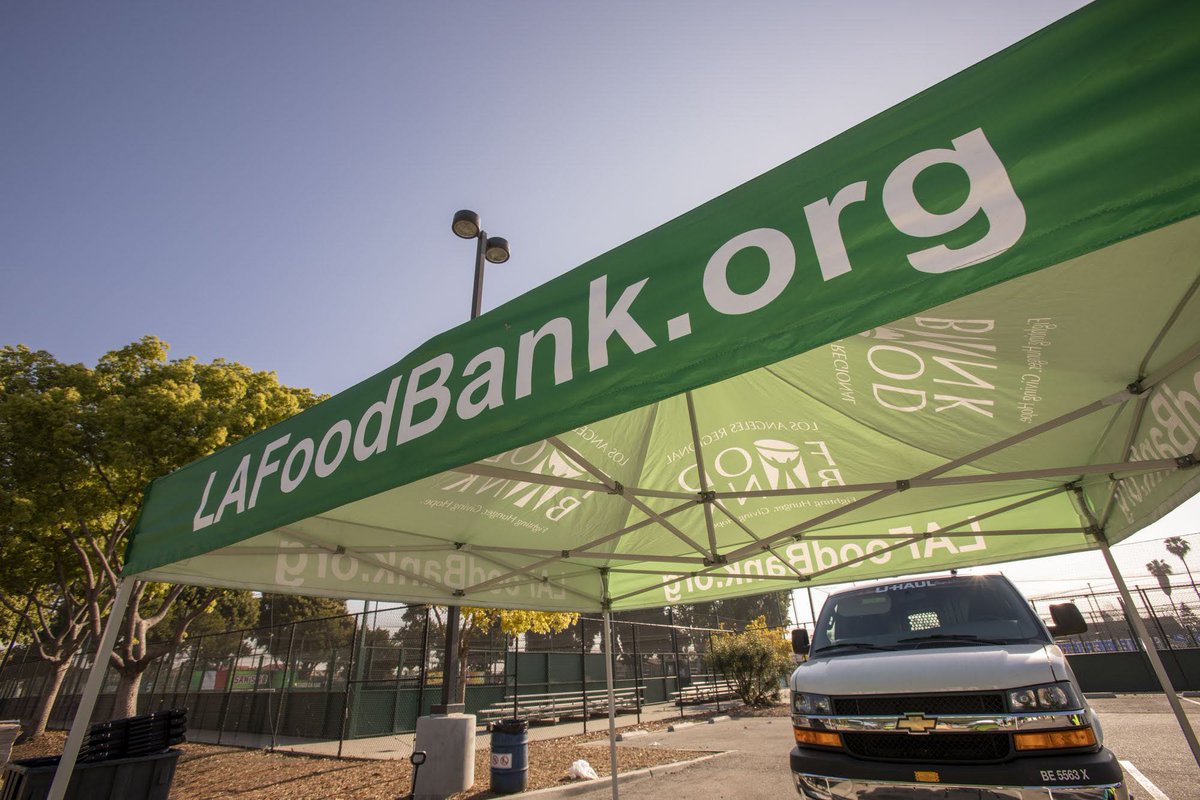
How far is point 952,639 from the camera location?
13.3 feet

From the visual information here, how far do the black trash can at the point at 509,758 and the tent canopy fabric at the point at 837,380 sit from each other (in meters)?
2.43

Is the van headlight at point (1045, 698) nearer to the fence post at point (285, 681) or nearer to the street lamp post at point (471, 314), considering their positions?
the street lamp post at point (471, 314)

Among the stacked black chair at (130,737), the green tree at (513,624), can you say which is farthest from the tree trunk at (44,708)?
the stacked black chair at (130,737)

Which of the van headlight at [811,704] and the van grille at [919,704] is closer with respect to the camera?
the van grille at [919,704]

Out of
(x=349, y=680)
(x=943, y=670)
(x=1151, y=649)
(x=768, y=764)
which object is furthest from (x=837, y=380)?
(x=349, y=680)

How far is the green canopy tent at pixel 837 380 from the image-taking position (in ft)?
4.48

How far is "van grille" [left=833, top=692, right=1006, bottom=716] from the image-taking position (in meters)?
3.36

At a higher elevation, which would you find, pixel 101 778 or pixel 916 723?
pixel 916 723

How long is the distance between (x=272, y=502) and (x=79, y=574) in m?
20.1

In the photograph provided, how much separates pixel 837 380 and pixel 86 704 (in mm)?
5634

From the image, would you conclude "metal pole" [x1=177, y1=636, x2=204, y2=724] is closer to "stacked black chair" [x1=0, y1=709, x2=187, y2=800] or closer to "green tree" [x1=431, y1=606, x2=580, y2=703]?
"green tree" [x1=431, y1=606, x2=580, y2=703]

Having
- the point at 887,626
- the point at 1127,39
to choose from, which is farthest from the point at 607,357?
the point at 887,626

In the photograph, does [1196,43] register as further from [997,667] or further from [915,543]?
[915,543]

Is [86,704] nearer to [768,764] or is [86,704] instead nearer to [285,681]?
[768,764]
